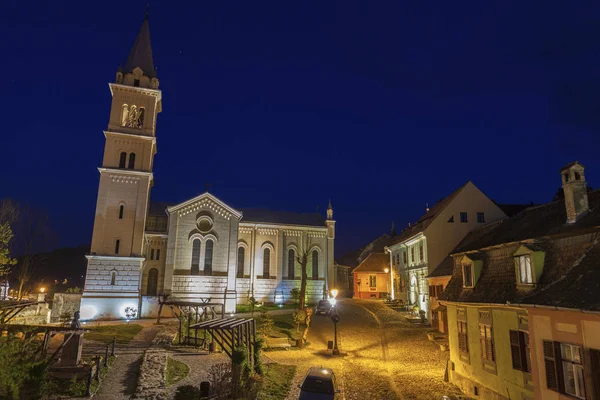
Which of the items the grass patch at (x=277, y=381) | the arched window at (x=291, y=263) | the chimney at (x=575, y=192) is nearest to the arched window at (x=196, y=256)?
the arched window at (x=291, y=263)

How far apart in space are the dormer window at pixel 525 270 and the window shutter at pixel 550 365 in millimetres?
2307

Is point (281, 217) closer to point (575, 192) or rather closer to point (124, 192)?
point (124, 192)

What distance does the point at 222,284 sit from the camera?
144ft

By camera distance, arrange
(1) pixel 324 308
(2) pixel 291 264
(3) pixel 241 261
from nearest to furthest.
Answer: (1) pixel 324 308 → (3) pixel 241 261 → (2) pixel 291 264

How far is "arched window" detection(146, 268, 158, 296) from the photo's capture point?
143ft

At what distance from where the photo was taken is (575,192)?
1441 centimetres

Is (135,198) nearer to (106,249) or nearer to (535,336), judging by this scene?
(106,249)

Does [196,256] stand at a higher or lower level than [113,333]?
higher

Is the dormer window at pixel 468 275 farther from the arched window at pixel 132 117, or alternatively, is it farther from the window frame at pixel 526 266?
the arched window at pixel 132 117

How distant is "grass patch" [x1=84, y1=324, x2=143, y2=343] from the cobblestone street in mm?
11330

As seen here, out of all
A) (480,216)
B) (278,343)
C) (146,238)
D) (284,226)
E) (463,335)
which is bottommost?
(278,343)

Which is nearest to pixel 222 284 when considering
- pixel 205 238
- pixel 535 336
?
pixel 205 238

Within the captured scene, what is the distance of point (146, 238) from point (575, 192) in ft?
136

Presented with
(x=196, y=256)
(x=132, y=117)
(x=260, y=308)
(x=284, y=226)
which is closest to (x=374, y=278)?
(x=284, y=226)
